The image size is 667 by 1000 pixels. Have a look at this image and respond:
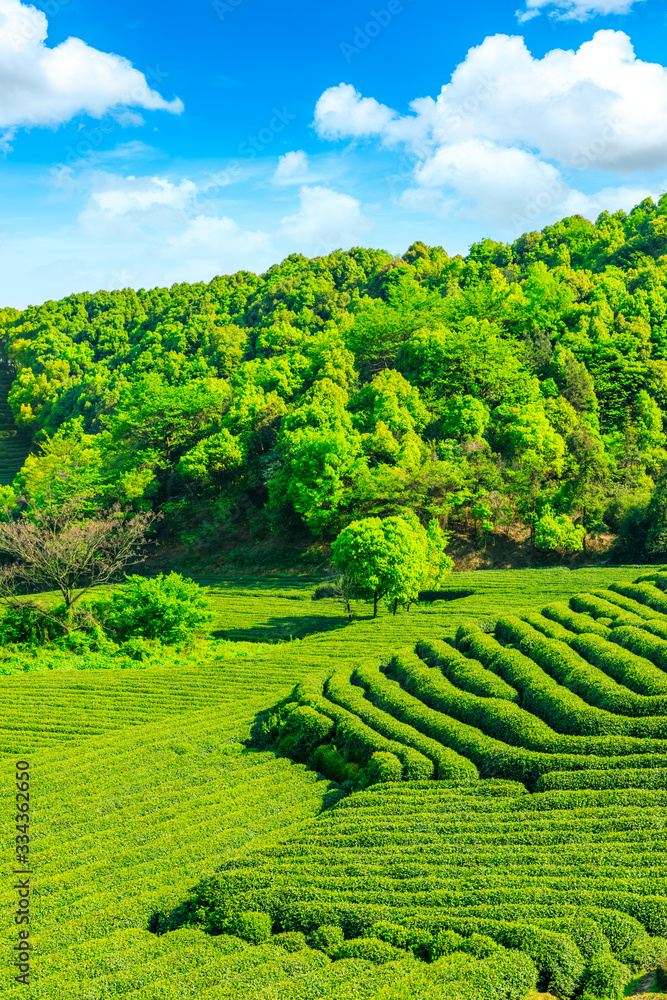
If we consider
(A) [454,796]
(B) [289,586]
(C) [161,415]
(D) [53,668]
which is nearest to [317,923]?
(A) [454,796]

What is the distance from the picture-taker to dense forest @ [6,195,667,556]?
175ft

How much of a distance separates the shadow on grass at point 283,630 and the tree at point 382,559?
3886 millimetres

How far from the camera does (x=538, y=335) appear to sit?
2650 inches

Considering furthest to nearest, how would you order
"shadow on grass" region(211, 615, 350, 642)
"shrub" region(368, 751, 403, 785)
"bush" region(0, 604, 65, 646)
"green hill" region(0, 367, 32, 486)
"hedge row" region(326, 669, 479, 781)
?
"green hill" region(0, 367, 32, 486) → "shadow on grass" region(211, 615, 350, 642) → "bush" region(0, 604, 65, 646) → "shrub" region(368, 751, 403, 785) → "hedge row" region(326, 669, 479, 781)

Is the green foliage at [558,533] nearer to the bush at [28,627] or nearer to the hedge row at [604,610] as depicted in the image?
the hedge row at [604,610]

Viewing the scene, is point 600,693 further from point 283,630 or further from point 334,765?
point 283,630

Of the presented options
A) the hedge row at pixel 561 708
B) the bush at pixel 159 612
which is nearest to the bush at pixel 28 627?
the bush at pixel 159 612

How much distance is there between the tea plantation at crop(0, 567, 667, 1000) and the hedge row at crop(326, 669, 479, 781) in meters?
0.09

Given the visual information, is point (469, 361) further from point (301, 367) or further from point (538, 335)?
point (301, 367)

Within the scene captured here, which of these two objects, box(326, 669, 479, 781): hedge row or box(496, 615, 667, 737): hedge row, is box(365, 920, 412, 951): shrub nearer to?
box(326, 669, 479, 781): hedge row

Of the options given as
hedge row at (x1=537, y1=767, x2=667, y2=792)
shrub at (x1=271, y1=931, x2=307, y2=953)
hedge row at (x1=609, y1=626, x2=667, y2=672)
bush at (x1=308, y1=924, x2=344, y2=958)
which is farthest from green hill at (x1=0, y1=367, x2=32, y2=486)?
bush at (x1=308, y1=924, x2=344, y2=958)

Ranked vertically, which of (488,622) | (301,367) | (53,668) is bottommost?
(53,668)

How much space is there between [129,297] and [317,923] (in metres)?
167

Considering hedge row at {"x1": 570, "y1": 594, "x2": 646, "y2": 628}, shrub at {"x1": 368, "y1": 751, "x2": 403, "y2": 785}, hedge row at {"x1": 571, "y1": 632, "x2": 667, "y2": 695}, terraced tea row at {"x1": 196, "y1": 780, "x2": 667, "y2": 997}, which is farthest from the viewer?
hedge row at {"x1": 570, "y1": 594, "x2": 646, "y2": 628}
